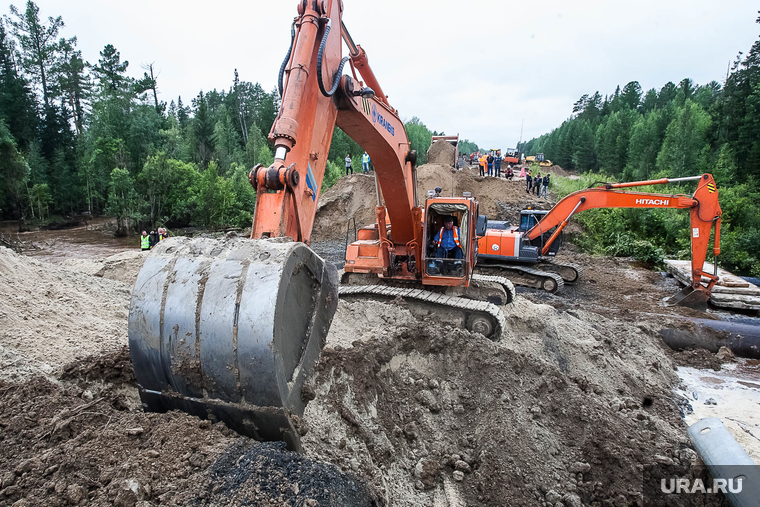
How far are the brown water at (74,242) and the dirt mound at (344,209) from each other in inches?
395

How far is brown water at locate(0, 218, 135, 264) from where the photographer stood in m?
19.4

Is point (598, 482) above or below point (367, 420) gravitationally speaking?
below

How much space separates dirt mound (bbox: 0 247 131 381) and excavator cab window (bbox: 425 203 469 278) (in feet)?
15.2

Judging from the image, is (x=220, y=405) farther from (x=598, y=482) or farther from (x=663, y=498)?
(x=663, y=498)

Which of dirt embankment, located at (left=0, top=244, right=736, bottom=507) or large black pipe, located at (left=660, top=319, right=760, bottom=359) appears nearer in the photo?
dirt embankment, located at (left=0, top=244, right=736, bottom=507)

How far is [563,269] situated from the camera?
12820mm

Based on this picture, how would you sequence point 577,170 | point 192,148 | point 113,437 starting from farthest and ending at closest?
point 577,170 → point 192,148 → point 113,437

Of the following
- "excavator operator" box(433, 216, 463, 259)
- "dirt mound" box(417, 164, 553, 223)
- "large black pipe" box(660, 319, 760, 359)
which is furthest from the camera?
"dirt mound" box(417, 164, 553, 223)

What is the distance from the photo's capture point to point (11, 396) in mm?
2961

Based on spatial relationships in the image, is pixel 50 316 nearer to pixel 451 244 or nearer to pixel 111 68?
pixel 451 244

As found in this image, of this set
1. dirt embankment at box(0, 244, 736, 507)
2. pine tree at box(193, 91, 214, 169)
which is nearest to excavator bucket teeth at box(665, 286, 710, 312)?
dirt embankment at box(0, 244, 736, 507)

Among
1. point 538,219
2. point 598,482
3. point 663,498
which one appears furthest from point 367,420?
point 538,219

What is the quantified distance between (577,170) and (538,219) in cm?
6789

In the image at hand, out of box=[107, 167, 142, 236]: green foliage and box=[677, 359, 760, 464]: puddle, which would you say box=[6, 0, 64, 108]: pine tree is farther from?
box=[677, 359, 760, 464]: puddle
